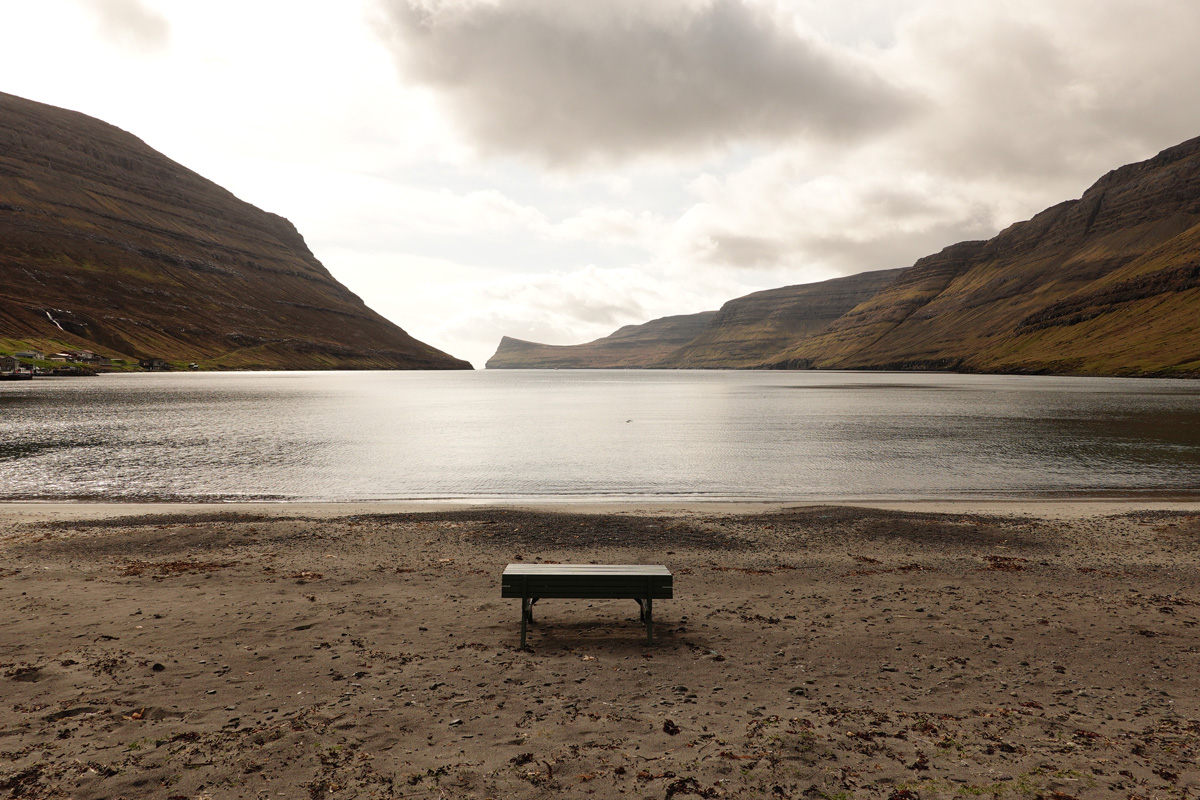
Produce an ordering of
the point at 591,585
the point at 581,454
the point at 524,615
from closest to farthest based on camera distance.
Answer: the point at 524,615
the point at 591,585
the point at 581,454

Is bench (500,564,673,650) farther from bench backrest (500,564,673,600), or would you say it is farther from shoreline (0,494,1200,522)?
shoreline (0,494,1200,522)

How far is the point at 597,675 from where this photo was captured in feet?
30.6

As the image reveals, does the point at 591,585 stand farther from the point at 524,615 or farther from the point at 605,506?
the point at 605,506

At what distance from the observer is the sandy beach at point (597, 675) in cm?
665

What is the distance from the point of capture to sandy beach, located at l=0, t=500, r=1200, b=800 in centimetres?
665

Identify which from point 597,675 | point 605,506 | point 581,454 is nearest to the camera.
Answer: point 597,675

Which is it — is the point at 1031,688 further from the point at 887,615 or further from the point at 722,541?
the point at 722,541

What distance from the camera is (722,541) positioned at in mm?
19172

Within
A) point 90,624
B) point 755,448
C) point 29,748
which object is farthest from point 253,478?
point 755,448

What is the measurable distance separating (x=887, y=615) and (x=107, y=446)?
171 ft

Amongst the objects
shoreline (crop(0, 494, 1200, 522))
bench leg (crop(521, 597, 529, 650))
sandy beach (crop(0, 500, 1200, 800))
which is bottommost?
shoreline (crop(0, 494, 1200, 522))

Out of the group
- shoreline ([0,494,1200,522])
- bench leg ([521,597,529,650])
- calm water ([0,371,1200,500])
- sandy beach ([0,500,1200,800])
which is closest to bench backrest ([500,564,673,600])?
bench leg ([521,597,529,650])

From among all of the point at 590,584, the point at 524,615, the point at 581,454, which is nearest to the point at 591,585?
the point at 590,584

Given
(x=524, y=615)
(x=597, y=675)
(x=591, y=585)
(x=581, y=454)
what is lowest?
(x=581, y=454)
